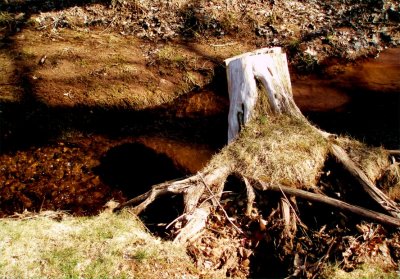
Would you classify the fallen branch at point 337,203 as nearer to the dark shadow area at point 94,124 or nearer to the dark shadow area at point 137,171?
the dark shadow area at point 137,171

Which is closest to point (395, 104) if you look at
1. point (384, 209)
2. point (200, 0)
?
point (384, 209)

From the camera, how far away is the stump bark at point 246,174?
13.7 feet

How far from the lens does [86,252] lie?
3686 mm

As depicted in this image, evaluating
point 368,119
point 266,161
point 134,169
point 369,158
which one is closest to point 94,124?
point 134,169

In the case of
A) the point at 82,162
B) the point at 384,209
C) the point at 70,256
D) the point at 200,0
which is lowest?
the point at 82,162

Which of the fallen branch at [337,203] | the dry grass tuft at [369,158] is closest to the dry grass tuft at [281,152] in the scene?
the fallen branch at [337,203]

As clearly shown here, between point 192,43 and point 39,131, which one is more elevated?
point 192,43

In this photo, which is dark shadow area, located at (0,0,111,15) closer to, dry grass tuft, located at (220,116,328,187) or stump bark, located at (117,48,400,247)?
stump bark, located at (117,48,400,247)

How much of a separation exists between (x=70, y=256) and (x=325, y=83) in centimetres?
692

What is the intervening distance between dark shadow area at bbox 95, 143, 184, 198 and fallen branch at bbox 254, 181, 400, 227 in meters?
1.97

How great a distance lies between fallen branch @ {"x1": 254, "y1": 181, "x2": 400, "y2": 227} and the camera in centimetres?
393

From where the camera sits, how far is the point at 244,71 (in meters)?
6.19

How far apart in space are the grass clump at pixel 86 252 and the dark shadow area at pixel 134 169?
1.54m

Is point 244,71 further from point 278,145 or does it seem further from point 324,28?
point 324,28
